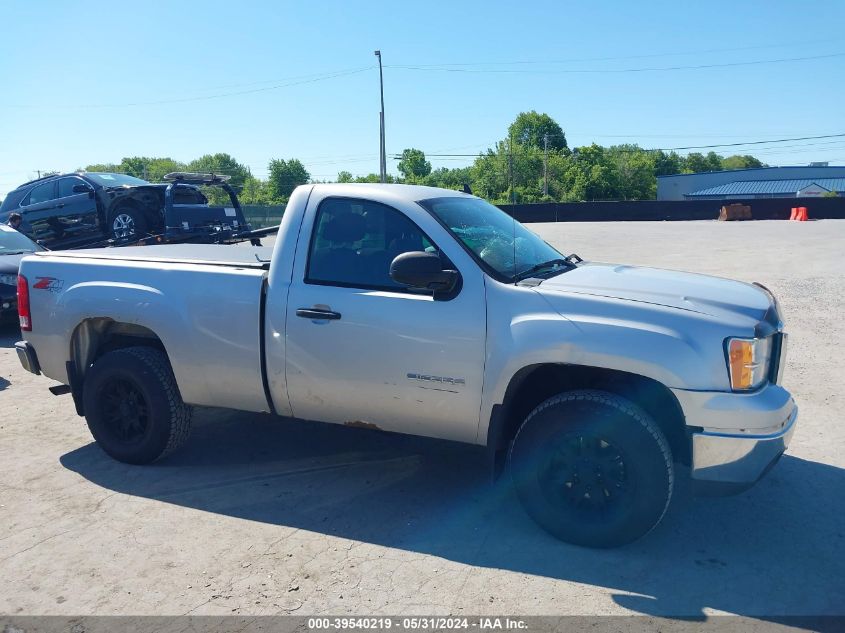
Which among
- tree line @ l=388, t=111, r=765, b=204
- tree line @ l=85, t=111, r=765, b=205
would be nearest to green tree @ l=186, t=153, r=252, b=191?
tree line @ l=85, t=111, r=765, b=205

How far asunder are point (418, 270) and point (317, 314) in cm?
74

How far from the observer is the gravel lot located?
3.27 metres

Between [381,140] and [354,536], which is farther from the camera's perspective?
[381,140]

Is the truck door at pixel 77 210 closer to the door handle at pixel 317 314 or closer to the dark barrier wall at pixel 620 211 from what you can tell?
→ the door handle at pixel 317 314

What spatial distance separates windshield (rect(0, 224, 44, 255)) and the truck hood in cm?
907

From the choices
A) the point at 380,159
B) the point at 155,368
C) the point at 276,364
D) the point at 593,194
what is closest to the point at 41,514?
the point at 155,368

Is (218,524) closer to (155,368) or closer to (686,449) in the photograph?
(155,368)

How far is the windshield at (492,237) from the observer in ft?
13.2

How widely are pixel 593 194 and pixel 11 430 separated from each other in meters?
91.8

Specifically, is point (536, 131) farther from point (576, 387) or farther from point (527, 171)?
point (576, 387)

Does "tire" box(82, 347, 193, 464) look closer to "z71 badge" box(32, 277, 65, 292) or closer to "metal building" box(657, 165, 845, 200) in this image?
"z71 badge" box(32, 277, 65, 292)

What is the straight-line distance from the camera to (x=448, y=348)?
3.81 metres

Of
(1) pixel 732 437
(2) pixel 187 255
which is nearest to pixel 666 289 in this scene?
(1) pixel 732 437

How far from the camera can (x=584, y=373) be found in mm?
3887
